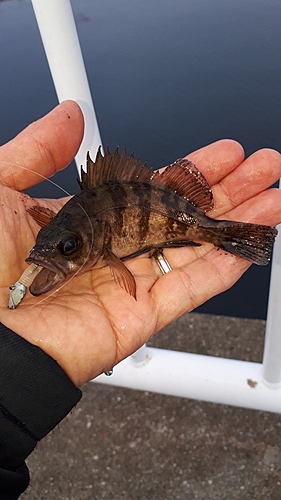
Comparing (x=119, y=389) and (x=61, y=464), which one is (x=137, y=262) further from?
(x=61, y=464)

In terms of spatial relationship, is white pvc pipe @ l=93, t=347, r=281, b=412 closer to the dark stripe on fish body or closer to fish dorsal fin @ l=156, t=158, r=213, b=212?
the dark stripe on fish body

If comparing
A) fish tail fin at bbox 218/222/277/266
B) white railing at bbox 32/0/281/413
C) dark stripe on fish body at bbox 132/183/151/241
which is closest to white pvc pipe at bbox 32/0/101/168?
white railing at bbox 32/0/281/413

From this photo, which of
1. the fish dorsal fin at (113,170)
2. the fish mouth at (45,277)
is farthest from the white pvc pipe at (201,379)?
the fish dorsal fin at (113,170)

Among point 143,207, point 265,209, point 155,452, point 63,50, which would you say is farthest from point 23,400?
point 63,50

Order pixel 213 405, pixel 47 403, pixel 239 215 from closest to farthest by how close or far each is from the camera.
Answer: pixel 47 403 < pixel 239 215 < pixel 213 405

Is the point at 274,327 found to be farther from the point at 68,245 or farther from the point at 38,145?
the point at 38,145

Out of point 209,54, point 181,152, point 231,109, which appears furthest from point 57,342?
point 209,54

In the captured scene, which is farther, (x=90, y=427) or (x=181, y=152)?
(x=181, y=152)
